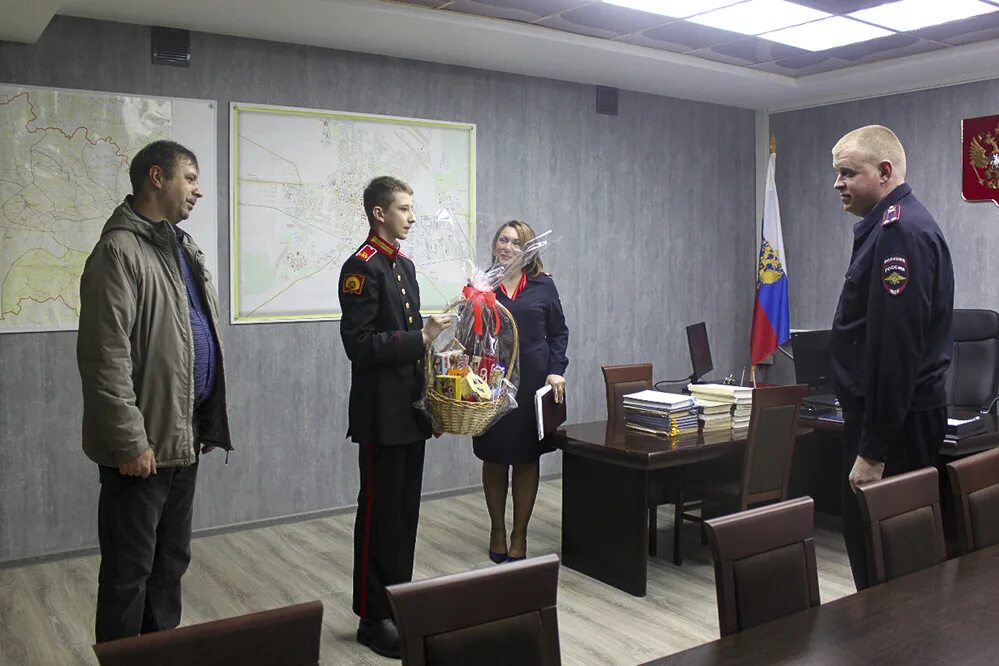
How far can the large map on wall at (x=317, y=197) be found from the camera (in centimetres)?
486

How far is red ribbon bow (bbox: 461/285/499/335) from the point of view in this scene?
3.21m

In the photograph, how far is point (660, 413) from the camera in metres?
3.99

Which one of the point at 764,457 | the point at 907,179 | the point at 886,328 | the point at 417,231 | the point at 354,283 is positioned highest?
the point at 907,179


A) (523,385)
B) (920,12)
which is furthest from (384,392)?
(920,12)

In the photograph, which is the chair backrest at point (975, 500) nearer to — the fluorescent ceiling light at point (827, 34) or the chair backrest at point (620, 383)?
the chair backrest at point (620, 383)

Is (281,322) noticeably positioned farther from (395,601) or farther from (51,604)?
(395,601)

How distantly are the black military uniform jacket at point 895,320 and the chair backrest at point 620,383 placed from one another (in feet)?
6.22

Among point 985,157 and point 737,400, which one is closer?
point 737,400

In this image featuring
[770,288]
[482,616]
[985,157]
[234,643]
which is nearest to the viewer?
[234,643]

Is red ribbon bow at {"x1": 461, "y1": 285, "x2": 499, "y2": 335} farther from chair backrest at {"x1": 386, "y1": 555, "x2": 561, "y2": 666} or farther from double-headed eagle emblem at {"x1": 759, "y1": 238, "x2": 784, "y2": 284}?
double-headed eagle emblem at {"x1": 759, "y1": 238, "x2": 784, "y2": 284}

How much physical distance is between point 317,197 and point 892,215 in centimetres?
331

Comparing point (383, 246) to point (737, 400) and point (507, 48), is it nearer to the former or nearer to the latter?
point (737, 400)

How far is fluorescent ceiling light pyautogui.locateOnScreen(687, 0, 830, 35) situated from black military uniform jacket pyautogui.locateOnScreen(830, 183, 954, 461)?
234 cm

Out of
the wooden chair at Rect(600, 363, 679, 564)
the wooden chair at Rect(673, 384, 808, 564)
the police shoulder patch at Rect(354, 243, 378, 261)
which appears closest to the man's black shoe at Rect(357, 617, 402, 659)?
the police shoulder patch at Rect(354, 243, 378, 261)
